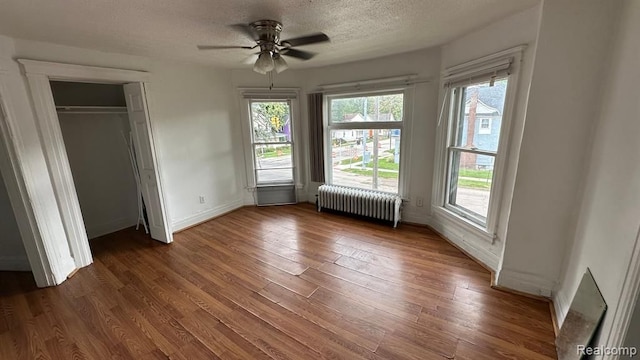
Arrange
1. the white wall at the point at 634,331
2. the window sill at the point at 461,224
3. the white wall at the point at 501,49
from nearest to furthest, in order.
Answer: the white wall at the point at 634,331
the white wall at the point at 501,49
the window sill at the point at 461,224

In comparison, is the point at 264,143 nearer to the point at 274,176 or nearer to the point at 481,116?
the point at 274,176

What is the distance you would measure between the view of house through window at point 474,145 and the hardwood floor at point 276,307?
617mm

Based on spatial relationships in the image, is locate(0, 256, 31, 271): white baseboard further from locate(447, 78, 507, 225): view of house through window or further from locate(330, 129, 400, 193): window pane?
locate(447, 78, 507, 225): view of house through window

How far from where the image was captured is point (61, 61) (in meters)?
2.51

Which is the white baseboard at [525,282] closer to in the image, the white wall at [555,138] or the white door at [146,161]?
the white wall at [555,138]

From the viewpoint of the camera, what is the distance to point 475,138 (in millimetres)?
2789

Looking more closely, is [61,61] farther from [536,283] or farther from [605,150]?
[536,283]

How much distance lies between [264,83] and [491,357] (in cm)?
444

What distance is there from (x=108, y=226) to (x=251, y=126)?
106 inches

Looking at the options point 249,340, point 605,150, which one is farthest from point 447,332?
point 605,150

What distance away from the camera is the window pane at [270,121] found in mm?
4430

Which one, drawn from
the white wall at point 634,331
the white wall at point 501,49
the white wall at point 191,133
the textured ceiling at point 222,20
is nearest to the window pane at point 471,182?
the white wall at point 501,49

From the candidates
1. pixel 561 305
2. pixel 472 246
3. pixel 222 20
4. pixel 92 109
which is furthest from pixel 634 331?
pixel 92 109

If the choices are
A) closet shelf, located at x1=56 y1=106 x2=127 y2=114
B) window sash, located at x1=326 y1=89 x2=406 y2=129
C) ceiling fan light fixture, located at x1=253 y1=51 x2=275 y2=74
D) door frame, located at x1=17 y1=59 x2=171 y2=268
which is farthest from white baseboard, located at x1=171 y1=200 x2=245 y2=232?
ceiling fan light fixture, located at x1=253 y1=51 x2=275 y2=74
